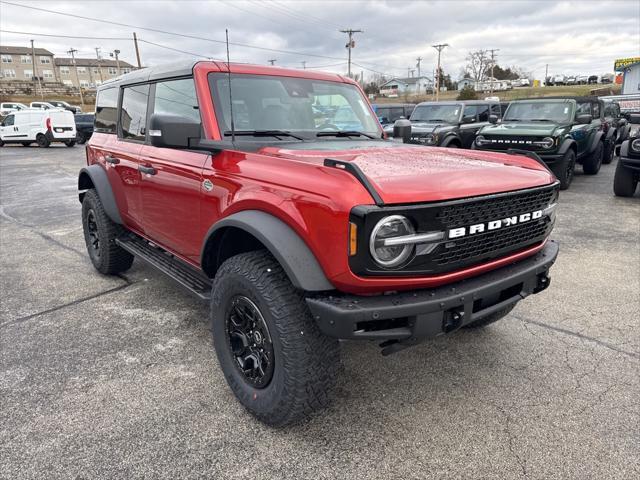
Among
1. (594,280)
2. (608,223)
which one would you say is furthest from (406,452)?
(608,223)

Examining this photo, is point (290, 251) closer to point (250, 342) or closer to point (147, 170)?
point (250, 342)

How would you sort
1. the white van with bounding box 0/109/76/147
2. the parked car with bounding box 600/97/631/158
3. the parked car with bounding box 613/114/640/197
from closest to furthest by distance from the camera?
1. the parked car with bounding box 613/114/640/197
2. the parked car with bounding box 600/97/631/158
3. the white van with bounding box 0/109/76/147

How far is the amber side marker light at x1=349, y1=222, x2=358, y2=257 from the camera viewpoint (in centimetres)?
192

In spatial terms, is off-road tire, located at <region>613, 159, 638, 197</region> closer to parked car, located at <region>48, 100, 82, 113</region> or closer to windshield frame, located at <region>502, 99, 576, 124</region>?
windshield frame, located at <region>502, 99, 576, 124</region>

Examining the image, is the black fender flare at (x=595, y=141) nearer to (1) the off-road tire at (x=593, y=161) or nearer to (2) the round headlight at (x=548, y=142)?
(1) the off-road tire at (x=593, y=161)

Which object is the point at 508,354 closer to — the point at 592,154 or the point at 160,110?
the point at 160,110

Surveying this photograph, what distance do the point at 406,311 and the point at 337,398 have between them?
973mm

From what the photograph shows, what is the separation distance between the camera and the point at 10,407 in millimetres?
2604

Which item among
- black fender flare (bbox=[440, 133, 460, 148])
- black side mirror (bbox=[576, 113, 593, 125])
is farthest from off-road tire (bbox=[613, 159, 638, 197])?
black fender flare (bbox=[440, 133, 460, 148])

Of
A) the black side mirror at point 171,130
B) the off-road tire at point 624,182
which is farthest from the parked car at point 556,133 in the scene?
the black side mirror at point 171,130

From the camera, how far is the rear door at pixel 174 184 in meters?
2.93

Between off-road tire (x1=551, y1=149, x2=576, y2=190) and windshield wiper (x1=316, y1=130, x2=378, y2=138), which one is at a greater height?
windshield wiper (x1=316, y1=130, x2=378, y2=138)

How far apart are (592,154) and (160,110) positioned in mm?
10703

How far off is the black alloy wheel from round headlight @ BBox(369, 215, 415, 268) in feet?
2.22
